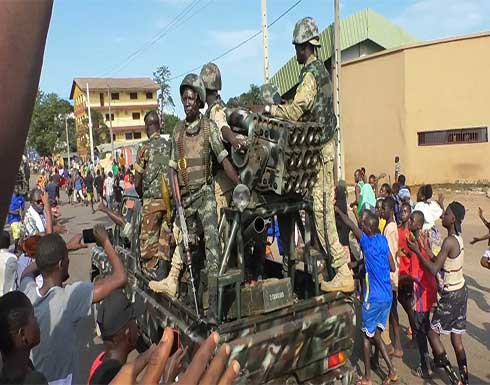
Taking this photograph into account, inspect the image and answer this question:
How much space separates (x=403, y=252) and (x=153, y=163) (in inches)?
121

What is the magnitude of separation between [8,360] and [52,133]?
170 ft

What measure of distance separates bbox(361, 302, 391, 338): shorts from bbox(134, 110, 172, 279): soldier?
2071mm

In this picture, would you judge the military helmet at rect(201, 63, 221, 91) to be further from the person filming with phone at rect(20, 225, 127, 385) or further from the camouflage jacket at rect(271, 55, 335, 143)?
the person filming with phone at rect(20, 225, 127, 385)

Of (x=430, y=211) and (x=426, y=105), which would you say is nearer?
(x=430, y=211)

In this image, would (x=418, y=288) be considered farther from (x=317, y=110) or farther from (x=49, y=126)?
(x=49, y=126)

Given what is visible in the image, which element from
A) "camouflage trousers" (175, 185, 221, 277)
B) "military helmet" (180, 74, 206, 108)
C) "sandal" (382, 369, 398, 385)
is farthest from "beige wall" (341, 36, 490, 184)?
"camouflage trousers" (175, 185, 221, 277)

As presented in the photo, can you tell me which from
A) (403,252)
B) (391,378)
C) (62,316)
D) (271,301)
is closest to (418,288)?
(403,252)

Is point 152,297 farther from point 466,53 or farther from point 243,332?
point 466,53

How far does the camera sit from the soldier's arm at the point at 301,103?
4051 millimetres

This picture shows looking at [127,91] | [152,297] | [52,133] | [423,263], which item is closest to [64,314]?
[152,297]

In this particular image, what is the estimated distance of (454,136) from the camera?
59.9 ft

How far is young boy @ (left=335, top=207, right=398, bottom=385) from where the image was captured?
456 cm

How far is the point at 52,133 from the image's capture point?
4962 centimetres

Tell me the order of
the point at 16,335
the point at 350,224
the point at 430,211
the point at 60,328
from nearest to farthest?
the point at 16,335 → the point at 60,328 → the point at 350,224 → the point at 430,211
